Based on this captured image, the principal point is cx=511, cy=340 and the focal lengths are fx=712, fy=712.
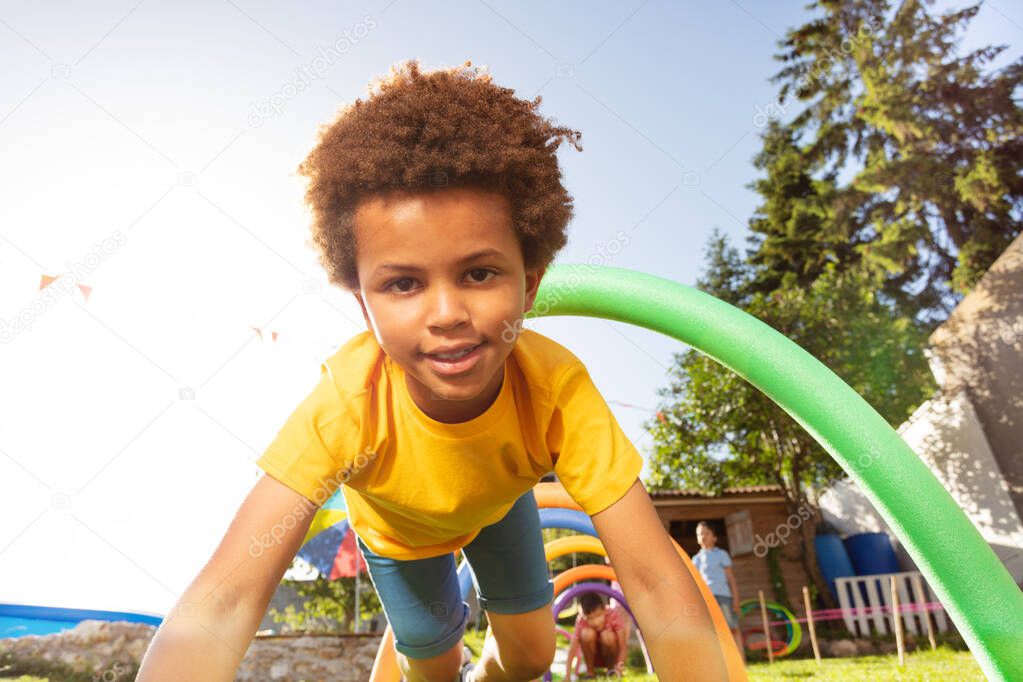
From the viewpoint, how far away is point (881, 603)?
1395 centimetres

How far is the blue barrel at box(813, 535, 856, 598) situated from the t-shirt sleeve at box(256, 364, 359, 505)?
1615cm

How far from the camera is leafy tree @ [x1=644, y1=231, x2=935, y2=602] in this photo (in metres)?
15.1

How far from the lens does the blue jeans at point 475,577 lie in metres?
2.71

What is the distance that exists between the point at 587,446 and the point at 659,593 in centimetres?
38

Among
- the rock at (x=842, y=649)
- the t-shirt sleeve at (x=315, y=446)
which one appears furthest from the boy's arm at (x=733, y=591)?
the t-shirt sleeve at (x=315, y=446)

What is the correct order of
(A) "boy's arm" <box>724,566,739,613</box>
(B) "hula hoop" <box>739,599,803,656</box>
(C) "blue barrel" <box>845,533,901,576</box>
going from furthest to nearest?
(C) "blue barrel" <box>845,533,901,576</box>
(B) "hula hoop" <box>739,599,803,656</box>
(A) "boy's arm" <box>724,566,739,613</box>

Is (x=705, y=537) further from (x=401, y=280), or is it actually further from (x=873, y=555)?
(x=873, y=555)

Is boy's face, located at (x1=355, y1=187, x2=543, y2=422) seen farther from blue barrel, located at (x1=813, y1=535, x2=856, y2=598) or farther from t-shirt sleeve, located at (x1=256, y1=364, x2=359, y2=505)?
blue barrel, located at (x1=813, y1=535, x2=856, y2=598)

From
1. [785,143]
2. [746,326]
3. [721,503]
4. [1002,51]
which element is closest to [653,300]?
[746,326]

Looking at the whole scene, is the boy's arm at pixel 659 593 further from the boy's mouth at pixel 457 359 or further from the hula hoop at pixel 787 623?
the hula hoop at pixel 787 623

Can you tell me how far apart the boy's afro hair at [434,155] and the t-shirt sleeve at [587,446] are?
38cm

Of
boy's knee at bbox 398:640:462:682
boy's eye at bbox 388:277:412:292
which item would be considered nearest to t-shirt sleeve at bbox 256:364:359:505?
boy's eye at bbox 388:277:412:292

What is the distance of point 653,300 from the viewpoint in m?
2.56

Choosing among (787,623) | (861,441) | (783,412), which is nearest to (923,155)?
(783,412)
